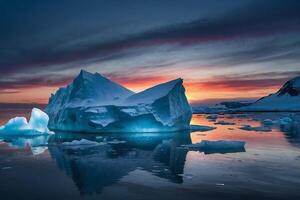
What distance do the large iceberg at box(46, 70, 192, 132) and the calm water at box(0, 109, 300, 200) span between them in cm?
891

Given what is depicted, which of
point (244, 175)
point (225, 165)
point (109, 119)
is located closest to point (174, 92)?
point (109, 119)

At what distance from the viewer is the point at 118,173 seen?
1042cm

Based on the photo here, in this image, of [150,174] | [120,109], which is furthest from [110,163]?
[120,109]

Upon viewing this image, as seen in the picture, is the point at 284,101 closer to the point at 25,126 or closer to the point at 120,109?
the point at 120,109

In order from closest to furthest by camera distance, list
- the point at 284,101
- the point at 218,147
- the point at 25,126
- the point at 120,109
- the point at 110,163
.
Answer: the point at 110,163 < the point at 218,147 < the point at 25,126 < the point at 120,109 < the point at 284,101

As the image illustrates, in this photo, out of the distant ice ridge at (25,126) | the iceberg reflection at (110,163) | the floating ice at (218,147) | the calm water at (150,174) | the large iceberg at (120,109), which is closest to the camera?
the calm water at (150,174)

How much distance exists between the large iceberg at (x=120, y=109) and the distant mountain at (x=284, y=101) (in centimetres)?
8109

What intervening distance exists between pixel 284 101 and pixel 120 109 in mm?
97497

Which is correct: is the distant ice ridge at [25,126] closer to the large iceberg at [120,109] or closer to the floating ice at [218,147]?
the large iceberg at [120,109]

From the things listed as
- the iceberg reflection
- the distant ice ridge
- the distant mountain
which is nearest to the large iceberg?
the distant ice ridge

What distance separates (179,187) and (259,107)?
106 meters

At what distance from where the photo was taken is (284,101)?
109188 mm

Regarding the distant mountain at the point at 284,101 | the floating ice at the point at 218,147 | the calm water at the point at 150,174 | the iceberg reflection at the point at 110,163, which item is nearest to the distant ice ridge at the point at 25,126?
the iceberg reflection at the point at 110,163

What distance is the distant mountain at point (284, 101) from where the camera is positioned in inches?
3992
